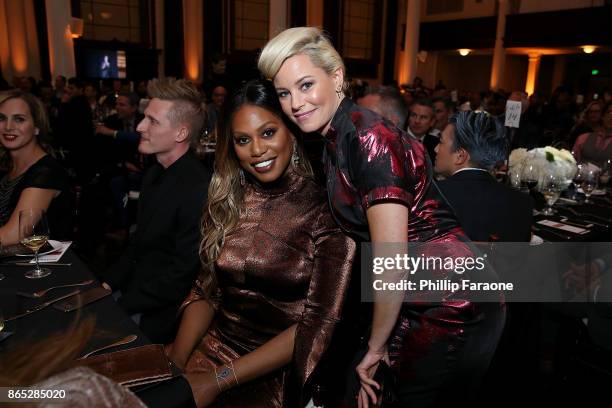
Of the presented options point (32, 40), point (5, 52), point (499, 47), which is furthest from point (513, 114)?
point (499, 47)

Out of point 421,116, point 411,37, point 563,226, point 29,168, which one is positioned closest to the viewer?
point 29,168

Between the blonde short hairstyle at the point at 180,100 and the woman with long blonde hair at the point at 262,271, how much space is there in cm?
57

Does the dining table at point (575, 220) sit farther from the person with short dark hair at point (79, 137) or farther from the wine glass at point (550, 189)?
the person with short dark hair at point (79, 137)

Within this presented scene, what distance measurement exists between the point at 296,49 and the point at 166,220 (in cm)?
109

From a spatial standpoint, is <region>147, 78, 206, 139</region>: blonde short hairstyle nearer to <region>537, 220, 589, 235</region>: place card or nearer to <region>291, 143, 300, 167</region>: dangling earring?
<region>291, 143, 300, 167</region>: dangling earring

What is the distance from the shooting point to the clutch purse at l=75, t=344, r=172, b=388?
113 cm

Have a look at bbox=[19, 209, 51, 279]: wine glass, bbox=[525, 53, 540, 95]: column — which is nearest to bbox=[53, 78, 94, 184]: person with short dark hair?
bbox=[19, 209, 51, 279]: wine glass

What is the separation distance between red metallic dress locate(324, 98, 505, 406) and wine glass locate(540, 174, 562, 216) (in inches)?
75.8

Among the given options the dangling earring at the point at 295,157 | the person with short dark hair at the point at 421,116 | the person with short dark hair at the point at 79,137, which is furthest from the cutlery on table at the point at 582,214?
→ the person with short dark hair at the point at 79,137

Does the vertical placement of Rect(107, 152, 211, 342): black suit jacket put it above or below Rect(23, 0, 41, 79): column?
below

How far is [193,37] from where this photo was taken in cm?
1421

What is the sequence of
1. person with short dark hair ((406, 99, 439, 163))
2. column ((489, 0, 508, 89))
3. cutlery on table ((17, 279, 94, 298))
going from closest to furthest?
cutlery on table ((17, 279, 94, 298))
person with short dark hair ((406, 99, 439, 163))
column ((489, 0, 508, 89))
